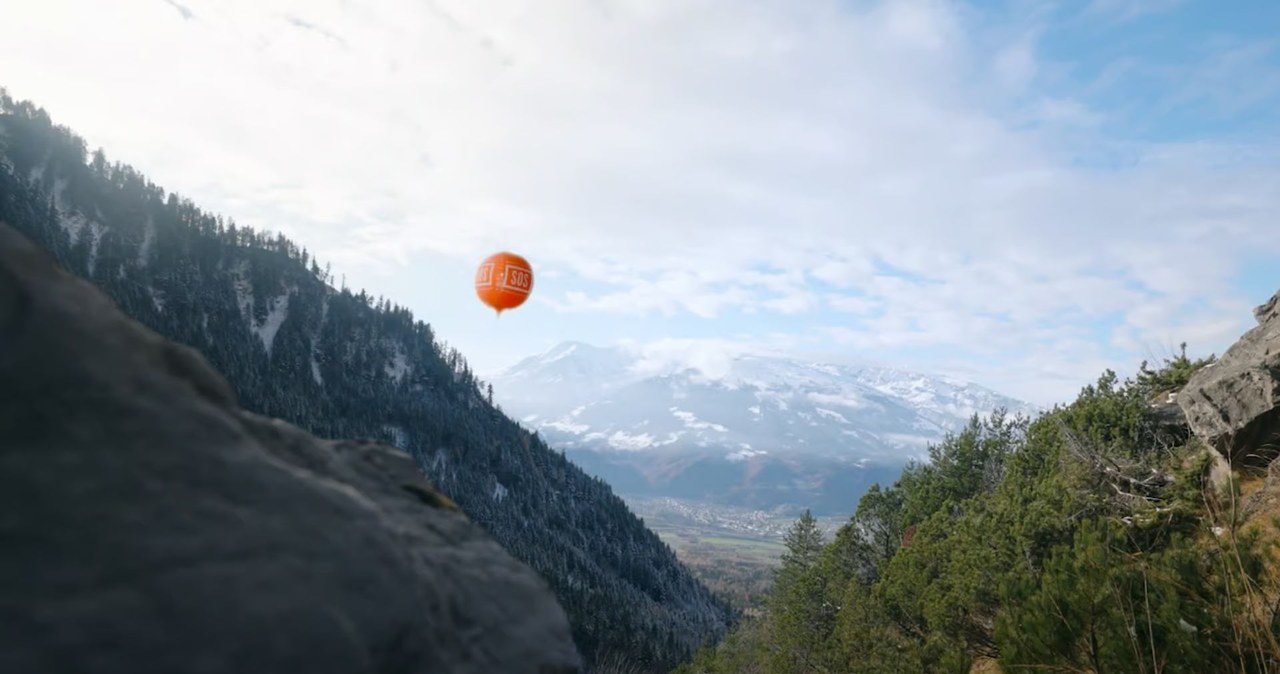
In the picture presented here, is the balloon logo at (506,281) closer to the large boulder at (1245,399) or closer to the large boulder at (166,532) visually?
the large boulder at (1245,399)

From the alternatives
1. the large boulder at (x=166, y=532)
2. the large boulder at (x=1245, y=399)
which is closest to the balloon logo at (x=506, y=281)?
the large boulder at (x=1245, y=399)

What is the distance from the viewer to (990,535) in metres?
21.9

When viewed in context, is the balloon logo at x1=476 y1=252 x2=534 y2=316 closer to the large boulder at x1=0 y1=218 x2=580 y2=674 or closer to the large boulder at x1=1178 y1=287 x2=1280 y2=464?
the large boulder at x1=1178 y1=287 x2=1280 y2=464

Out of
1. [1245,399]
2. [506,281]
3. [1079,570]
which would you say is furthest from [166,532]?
[506,281]

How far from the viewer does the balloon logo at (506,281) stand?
34.3m

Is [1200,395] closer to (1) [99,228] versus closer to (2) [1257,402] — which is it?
(2) [1257,402]

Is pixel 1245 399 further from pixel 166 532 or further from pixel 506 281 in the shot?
pixel 506 281

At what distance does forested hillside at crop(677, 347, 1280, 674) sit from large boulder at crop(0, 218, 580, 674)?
16.6 feet

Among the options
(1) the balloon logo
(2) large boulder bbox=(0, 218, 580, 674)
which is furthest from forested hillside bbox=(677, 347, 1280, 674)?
(1) the balloon logo

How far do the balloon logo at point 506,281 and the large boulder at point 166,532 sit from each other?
30.0m

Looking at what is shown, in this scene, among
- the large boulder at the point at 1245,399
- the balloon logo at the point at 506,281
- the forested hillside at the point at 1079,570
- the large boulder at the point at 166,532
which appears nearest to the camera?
the large boulder at the point at 166,532

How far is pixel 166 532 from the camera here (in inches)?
137

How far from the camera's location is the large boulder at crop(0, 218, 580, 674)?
10.4 ft

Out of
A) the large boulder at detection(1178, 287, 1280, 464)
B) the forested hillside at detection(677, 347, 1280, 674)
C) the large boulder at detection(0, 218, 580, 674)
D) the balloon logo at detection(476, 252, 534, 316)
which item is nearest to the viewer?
the large boulder at detection(0, 218, 580, 674)
